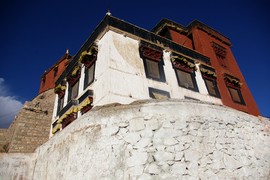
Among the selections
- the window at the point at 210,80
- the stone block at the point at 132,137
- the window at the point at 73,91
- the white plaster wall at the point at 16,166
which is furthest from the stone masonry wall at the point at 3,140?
the window at the point at 210,80

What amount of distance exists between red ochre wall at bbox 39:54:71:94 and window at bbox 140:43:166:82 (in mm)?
15279

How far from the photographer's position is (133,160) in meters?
5.23

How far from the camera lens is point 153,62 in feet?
42.8

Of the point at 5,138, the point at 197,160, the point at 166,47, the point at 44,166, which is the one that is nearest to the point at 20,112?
the point at 5,138

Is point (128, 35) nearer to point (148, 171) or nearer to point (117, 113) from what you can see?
point (117, 113)

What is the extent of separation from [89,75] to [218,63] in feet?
40.0

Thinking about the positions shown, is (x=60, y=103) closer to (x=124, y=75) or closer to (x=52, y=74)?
(x=124, y=75)

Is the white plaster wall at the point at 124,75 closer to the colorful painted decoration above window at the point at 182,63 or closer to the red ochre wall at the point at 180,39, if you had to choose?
the colorful painted decoration above window at the point at 182,63

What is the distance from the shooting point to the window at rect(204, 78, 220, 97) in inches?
603

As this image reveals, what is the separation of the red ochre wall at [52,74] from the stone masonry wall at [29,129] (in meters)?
8.30

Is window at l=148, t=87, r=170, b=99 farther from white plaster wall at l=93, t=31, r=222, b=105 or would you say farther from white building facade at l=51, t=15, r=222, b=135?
white plaster wall at l=93, t=31, r=222, b=105

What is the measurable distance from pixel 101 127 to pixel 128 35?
27.5 feet

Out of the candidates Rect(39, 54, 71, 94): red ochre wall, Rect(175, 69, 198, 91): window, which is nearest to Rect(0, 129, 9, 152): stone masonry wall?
Rect(39, 54, 71, 94): red ochre wall

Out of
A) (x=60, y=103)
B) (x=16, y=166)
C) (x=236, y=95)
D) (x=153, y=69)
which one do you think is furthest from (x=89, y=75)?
→ (x=236, y=95)
